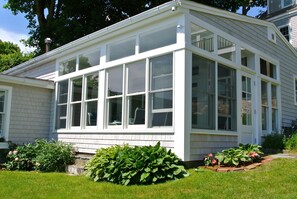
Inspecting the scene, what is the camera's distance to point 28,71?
47.5 ft

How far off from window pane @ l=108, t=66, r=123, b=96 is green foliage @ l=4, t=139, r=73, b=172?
7.46 feet

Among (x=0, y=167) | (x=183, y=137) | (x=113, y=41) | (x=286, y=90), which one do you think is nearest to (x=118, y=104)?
(x=113, y=41)

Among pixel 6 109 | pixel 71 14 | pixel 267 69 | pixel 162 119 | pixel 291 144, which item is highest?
pixel 71 14

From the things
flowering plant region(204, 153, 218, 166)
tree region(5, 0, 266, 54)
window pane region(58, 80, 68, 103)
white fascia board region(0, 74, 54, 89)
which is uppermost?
tree region(5, 0, 266, 54)

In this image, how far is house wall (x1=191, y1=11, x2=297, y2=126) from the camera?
29.8 feet

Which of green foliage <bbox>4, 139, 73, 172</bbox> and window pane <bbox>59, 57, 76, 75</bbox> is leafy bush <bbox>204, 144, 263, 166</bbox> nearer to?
green foliage <bbox>4, 139, 73, 172</bbox>

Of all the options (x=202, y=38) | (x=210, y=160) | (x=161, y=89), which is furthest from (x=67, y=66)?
(x=210, y=160)

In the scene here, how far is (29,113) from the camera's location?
455 inches

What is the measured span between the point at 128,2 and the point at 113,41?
1235 cm

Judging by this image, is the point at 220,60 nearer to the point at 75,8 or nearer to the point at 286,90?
the point at 286,90

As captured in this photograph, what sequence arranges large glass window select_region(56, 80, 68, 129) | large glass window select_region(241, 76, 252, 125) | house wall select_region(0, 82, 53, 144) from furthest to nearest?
large glass window select_region(56, 80, 68, 129), house wall select_region(0, 82, 53, 144), large glass window select_region(241, 76, 252, 125)

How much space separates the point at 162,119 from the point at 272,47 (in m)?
6.48

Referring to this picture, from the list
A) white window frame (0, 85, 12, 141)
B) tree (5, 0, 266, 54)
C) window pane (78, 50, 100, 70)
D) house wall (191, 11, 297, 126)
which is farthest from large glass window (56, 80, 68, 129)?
tree (5, 0, 266, 54)

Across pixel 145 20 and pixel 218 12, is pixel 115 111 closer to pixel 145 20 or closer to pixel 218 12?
pixel 145 20
